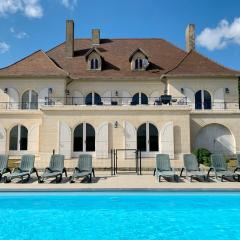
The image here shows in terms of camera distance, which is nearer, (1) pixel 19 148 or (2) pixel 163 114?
(2) pixel 163 114

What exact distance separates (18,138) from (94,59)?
34.3ft

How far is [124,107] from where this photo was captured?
64.0ft

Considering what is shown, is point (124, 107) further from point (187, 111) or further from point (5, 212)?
point (5, 212)

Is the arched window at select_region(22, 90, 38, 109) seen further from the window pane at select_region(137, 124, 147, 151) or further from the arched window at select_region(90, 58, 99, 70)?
the window pane at select_region(137, 124, 147, 151)

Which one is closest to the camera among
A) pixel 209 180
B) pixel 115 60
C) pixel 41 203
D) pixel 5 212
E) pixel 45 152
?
pixel 5 212

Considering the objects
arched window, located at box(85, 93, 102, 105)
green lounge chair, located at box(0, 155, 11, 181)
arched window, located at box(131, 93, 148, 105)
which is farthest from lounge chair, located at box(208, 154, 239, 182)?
arched window, located at box(85, 93, 102, 105)

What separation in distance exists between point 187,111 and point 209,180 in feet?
21.7

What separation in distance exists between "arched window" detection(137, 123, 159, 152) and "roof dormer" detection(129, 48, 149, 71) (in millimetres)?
9134

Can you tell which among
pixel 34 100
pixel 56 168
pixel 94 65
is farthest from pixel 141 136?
pixel 34 100

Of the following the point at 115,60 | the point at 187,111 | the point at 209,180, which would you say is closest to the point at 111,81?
the point at 115,60

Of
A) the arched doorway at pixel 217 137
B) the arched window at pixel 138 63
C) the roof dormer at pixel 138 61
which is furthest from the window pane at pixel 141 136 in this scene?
the arched window at pixel 138 63

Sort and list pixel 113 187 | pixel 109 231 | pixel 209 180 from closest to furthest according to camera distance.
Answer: pixel 109 231
pixel 113 187
pixel 209 180

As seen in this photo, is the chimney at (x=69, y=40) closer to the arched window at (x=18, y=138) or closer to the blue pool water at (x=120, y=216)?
the arched window at (x=18, y=138)

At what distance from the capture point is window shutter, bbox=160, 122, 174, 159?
19.1m
